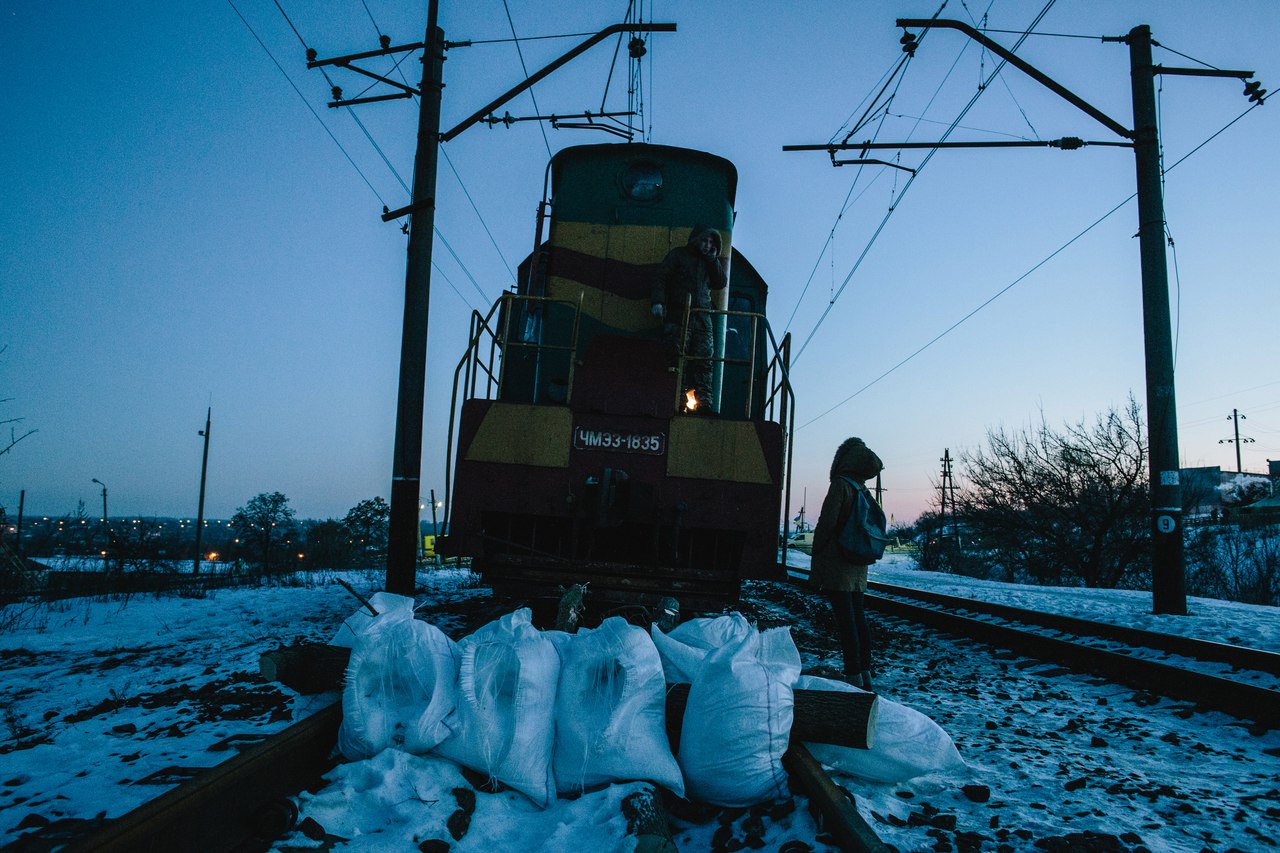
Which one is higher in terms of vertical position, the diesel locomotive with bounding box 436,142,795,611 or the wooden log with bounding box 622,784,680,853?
the diesel locomotive with bounding box 436,142,795,611

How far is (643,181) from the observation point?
688cm

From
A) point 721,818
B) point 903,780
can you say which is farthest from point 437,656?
point 903,780

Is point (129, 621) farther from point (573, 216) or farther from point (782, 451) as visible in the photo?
point (782, 451)

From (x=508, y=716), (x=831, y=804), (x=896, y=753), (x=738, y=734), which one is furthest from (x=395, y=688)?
(x=896, y=753)

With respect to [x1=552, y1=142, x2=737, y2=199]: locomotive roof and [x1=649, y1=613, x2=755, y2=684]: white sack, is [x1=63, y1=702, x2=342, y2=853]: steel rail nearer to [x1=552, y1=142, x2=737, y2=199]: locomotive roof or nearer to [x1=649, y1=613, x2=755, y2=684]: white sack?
[x1=649, y1=613, x2=755, y2=684]: white sack

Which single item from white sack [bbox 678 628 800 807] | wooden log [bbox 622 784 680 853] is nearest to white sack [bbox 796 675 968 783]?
white sack [bbox 678 628 800 807]

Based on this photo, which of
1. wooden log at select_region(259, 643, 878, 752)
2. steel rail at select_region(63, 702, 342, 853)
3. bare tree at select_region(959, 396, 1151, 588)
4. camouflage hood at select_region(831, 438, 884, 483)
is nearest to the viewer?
steel rail at select_region(63, 702, 342, 853)

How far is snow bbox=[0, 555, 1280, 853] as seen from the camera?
217cm

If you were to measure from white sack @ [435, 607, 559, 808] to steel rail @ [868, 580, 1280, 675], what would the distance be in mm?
5083

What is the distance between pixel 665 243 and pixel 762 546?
10.7 feet

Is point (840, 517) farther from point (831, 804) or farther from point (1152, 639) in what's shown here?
point (1152, 639)

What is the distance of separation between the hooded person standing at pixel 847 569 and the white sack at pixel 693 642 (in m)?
1.09

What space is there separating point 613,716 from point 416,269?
6.36m

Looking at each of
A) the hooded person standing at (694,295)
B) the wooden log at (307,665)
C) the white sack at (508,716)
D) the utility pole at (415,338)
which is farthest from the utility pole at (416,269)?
the white sack at (508,716)
